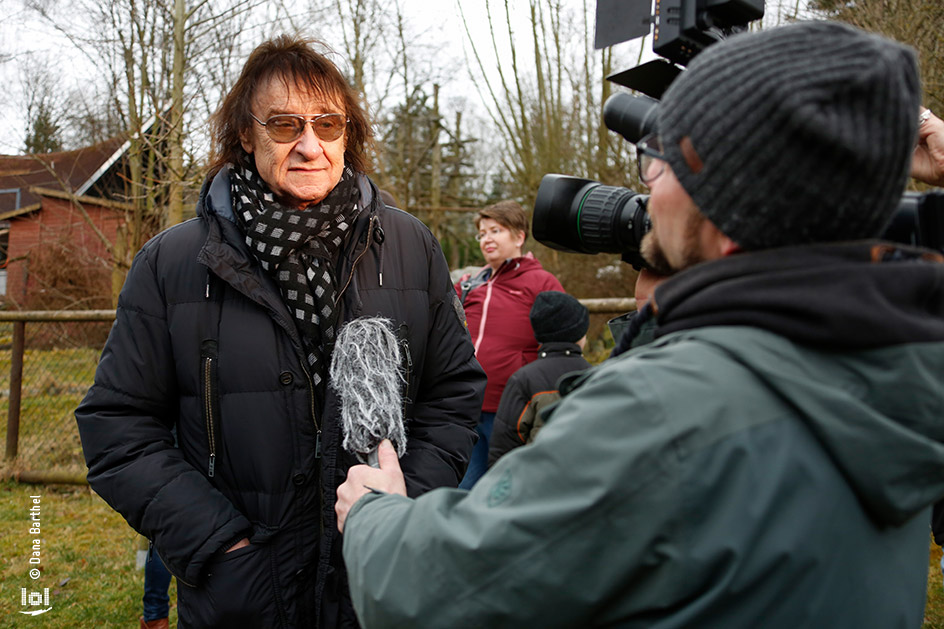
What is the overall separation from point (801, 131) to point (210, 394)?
1473 mm

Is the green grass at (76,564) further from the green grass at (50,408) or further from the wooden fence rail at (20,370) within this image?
the green grass at (50,408)

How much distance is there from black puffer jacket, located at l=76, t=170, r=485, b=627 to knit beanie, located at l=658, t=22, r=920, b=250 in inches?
44.8

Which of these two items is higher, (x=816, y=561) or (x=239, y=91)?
(x=239, y=91)

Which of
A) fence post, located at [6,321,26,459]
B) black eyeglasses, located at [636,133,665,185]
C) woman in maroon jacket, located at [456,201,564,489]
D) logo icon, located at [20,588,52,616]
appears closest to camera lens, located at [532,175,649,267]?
black eyeglasses, located at [636,133,665,185]

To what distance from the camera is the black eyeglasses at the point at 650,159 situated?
41.3 inches

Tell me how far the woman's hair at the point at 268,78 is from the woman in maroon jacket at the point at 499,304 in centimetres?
208

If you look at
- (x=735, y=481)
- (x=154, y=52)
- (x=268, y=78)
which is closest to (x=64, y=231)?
(x=154, y=52)

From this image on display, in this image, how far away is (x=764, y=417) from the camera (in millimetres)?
838

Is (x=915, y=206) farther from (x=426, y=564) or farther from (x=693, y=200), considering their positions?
(x=426, y=564)

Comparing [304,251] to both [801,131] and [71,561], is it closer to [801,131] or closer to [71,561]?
[801,131]

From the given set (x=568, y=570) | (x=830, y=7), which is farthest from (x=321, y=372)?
(x=830, y=7)

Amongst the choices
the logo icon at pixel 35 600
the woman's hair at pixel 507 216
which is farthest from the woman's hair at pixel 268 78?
the logo icon at pixel 35 600

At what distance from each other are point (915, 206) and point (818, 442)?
47cm

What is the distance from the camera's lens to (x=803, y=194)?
85 centimetres
